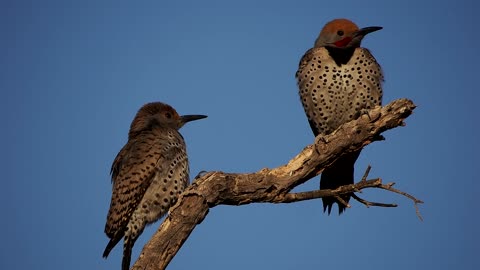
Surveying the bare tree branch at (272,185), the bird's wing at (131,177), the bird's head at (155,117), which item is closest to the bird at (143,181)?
the bird's wing at (131,177)

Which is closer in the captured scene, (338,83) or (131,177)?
(131,177)

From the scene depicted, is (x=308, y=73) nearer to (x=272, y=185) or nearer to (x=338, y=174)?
(x=338, y=174)

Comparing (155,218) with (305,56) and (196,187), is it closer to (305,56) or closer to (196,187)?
(196,187)

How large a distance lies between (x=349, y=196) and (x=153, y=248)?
245 cm

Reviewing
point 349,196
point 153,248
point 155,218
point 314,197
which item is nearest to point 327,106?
point 349,196

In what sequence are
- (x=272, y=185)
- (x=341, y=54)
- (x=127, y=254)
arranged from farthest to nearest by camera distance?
1. (x=341, y=54)
2. (x=127, y=254)
3. (x=272, y=185)

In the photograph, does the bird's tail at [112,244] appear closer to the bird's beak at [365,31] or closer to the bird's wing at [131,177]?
the bird's wing at [131,177]

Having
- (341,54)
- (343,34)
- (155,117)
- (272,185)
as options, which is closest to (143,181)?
(155,117)

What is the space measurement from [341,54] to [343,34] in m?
0.29

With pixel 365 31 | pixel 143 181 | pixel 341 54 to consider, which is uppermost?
pixel 365 31

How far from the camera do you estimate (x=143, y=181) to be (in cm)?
753

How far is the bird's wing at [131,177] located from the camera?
24.3ft

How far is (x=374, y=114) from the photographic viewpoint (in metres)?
6.77

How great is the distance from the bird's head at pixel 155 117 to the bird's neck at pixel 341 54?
72.4 inches
